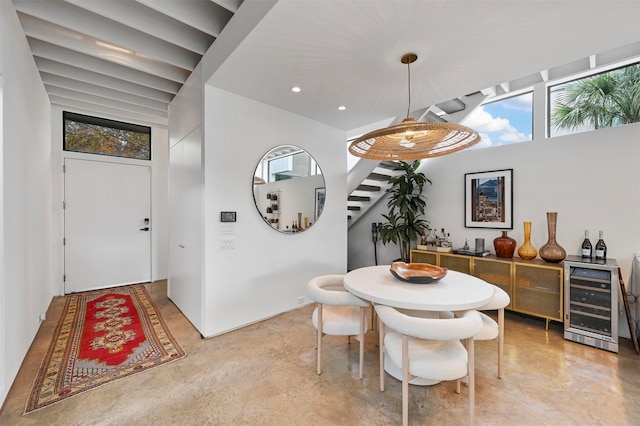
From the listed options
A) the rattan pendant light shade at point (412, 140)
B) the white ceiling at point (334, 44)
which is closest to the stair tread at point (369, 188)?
the white ceiling at point (334, 44)

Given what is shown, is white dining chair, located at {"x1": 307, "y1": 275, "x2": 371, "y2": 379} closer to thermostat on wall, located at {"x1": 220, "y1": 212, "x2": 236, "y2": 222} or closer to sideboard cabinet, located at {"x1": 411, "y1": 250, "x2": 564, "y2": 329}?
thermostat on wall, located at {"x1": 220, "y1": 212, "x2": 236, "y2": 222}

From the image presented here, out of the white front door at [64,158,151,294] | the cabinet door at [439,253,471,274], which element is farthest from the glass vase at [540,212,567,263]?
the white front door at [64,158,151,294]

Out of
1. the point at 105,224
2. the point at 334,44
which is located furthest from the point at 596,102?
the point at 105,224

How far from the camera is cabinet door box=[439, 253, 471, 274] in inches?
136

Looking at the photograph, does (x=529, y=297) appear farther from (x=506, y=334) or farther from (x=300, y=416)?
(x=300, y=416)

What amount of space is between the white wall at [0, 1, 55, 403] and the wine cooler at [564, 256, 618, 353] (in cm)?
465

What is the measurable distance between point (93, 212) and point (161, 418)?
385cm

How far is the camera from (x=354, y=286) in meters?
2.02

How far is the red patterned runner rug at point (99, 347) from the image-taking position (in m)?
1.97

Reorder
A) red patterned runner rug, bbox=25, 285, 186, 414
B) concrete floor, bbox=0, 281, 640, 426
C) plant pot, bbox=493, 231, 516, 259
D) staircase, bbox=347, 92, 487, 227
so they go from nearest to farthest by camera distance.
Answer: concrete floor, bbox=0, 281, 640, 426 → red patterned runner rug, bbox=25, 285, 186, 414 → plant pot, bbox=493, 231, 516, 259 → staircase, bbox=347, 92, 487, 227

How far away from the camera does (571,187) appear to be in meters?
3.03

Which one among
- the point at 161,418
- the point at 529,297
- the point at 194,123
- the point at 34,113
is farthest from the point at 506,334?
the point at 34,113

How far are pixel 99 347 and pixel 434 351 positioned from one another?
2941mm

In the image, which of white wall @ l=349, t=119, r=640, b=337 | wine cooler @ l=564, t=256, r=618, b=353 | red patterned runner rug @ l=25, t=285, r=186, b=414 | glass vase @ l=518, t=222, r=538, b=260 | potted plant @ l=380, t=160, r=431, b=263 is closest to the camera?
red patterned runner rug @ l=25, t=285, r=186, b=414
